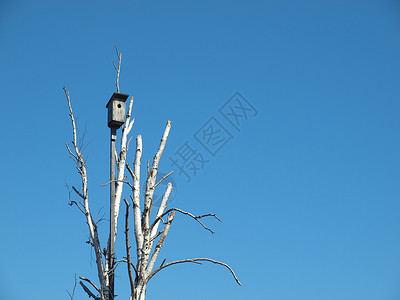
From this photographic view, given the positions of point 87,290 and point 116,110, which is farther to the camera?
point 116,110

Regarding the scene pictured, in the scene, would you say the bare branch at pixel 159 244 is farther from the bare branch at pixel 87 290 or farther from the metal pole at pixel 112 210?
the bare branch at pixel 87 290

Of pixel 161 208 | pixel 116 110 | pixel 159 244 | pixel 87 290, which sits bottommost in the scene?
pixel 87 290

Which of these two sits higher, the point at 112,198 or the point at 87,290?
the point at 112,198

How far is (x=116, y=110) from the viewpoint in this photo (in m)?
5.57

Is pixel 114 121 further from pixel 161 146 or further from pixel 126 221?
pixel 126 221

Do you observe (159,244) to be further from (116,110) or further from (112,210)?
(116,110)

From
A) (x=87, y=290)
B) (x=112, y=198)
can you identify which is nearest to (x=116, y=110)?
(x=112, y=198)

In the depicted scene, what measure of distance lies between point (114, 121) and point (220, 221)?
5.61 feet

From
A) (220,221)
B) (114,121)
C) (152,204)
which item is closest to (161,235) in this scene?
(152,204)

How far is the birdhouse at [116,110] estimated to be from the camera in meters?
5.53

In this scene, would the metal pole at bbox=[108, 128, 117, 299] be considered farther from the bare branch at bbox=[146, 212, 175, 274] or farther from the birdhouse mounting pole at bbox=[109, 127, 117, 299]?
the bare branch at bbox=[146, 212, 175, 274]

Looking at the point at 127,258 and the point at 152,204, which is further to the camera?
the point at 152,204

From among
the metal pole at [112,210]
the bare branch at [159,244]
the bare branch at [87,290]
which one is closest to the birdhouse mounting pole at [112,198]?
the metal pole at [112,210]

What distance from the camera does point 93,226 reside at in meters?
5.39
